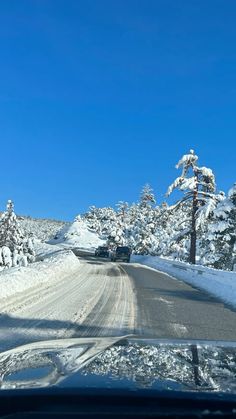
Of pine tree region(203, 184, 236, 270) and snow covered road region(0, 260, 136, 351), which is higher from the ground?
Result: pine tree region(203, 184, 236, 270)

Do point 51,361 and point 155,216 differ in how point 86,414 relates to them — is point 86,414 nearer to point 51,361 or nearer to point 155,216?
point 51,361

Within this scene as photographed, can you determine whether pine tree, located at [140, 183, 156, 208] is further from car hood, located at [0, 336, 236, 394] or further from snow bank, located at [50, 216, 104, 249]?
car hood, located at [0, 336, 236, 394]

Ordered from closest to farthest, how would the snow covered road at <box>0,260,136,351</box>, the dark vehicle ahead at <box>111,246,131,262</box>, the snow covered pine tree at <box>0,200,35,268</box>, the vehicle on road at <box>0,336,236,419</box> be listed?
the vehicle on road at <box>0,336,236,419</box>, the snow covered road at <box>0,260,136,351</box>, the snow covered pine tree at <box>0,200,35,268</box>, the dark vehicle ahead at <box>111,246,131,262</box>

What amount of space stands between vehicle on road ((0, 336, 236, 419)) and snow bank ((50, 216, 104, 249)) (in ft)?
401

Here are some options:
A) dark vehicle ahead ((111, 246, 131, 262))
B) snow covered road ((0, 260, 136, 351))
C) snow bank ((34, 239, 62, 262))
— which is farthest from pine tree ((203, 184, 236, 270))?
snow covered road ((0, 260, 136, 351))

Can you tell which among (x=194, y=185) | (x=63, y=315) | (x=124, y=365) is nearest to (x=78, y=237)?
(x=194, y=185)

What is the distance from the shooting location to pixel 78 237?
448ft

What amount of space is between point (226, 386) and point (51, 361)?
1.28 m

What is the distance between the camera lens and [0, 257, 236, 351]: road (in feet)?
32.1

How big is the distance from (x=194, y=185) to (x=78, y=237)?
306ft

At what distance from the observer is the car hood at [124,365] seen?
9.15ft

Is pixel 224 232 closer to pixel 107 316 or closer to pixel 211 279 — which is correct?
pixel 211 279

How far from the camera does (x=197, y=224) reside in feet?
142

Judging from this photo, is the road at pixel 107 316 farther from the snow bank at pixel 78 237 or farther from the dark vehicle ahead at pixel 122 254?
the snow bank at pixel 78 237
